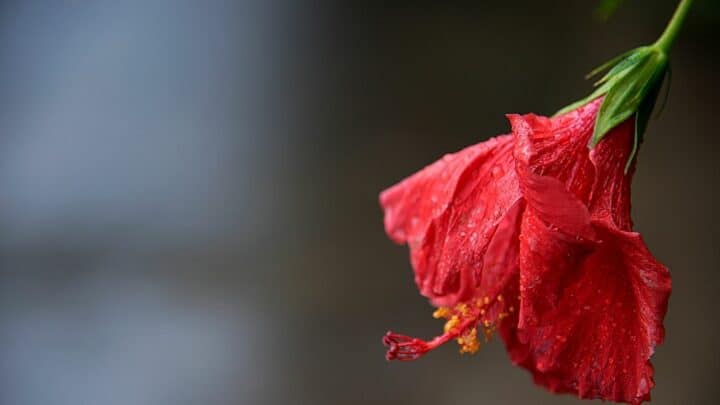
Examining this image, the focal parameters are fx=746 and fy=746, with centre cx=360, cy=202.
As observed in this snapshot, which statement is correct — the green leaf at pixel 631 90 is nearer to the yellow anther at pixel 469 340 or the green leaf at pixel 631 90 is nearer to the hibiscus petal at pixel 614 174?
the hibiscus petal at pixel 614 174

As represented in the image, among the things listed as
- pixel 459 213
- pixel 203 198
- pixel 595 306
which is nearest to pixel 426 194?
pixel 459 213

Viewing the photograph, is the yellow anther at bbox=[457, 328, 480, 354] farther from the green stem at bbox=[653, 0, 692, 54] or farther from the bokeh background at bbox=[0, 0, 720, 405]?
the bokeh background at bbox=[0, 0, 720, 405]

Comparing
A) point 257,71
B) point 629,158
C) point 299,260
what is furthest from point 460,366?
point 629,158

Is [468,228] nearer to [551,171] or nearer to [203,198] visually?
[551,171]

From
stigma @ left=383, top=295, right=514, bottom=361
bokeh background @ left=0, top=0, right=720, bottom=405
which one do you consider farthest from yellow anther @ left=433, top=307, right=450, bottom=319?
bokeh background @ left=0, top=0, right=720, bottom=405

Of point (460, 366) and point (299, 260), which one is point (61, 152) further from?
point (460, 366)

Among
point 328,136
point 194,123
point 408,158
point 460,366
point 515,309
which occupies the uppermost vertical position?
point 194,123

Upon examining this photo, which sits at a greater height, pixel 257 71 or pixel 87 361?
pixel 257 71
